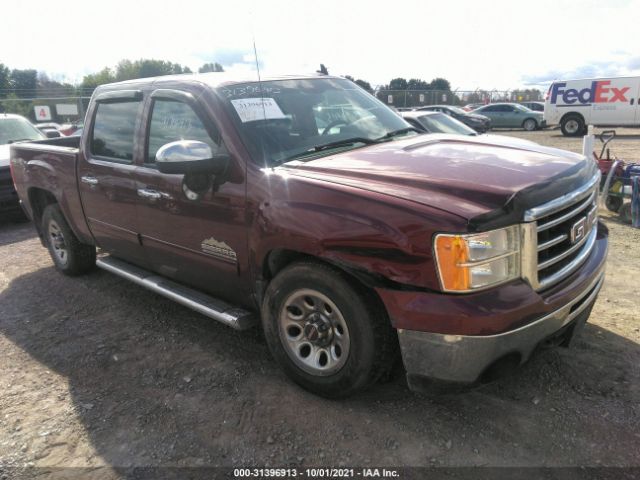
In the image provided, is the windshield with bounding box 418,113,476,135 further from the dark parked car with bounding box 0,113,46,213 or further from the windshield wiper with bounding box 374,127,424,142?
the dark parked car with bounding box 0,113,46,213

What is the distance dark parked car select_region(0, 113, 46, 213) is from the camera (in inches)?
324

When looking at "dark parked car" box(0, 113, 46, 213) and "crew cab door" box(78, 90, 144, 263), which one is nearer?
"crew cab door" box(78, 90, 144, 263)

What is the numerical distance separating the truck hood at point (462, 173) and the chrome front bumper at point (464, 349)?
0.55 meters

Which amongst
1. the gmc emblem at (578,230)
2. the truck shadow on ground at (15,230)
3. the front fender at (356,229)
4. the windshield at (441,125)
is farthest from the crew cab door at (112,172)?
the windshield at (441,125)

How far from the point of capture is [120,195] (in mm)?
4098

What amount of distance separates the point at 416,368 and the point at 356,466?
0.57 m

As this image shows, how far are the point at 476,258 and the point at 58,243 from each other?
4770mm

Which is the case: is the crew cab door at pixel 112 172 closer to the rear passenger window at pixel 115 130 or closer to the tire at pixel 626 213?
Result: the rear passenger window at pixel 115 130

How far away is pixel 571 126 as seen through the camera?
2166 cm

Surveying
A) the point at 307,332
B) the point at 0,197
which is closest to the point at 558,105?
the point at 0,197

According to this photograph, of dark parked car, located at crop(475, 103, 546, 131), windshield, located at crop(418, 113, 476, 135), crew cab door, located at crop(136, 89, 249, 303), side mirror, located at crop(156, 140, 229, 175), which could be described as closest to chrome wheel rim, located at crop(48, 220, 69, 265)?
crew cab door, located at crop(136, 89, 249, 303)

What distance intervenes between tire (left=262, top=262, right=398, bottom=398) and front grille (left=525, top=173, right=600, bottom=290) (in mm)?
825

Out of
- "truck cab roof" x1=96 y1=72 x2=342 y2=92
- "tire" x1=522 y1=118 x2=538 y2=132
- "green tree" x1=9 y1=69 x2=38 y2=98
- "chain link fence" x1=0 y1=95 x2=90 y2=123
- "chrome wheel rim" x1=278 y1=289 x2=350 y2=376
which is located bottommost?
"tire" x1=522 y1=118 x2=538 y2=132

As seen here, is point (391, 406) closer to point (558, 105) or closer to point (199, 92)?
point (199, 92)
